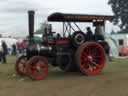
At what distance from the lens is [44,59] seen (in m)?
12.4

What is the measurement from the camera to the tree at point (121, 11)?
6028 cm

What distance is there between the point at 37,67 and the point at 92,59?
2.21 m

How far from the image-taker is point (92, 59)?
13.5 m

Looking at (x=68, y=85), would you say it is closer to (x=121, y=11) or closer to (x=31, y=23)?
(x=31, y=23)

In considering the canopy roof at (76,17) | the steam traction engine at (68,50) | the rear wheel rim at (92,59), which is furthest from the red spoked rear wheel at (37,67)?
the canopy roof at (76,17)

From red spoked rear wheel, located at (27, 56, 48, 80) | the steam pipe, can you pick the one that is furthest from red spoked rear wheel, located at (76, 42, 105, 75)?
the steam pipe

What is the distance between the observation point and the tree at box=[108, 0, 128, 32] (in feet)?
198

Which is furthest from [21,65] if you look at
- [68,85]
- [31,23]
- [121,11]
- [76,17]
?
[121,11]

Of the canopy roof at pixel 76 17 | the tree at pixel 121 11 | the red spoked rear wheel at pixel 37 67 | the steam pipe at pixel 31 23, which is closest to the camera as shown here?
the red spoked rear wheel at pixel 37 67

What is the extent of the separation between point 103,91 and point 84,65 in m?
3.48

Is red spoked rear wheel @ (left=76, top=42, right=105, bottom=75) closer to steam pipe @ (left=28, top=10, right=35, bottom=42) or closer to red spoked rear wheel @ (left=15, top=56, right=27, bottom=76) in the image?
steam pipe @ (left=28, top=10, right=35, bottom=42)

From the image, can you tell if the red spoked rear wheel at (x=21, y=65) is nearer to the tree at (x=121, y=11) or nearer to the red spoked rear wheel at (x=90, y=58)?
the red spoked rear wheel at (x=90, y=58)

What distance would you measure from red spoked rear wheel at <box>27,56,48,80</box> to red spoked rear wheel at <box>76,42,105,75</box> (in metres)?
1.22

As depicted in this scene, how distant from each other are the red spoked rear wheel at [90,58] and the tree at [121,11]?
1835 inches
